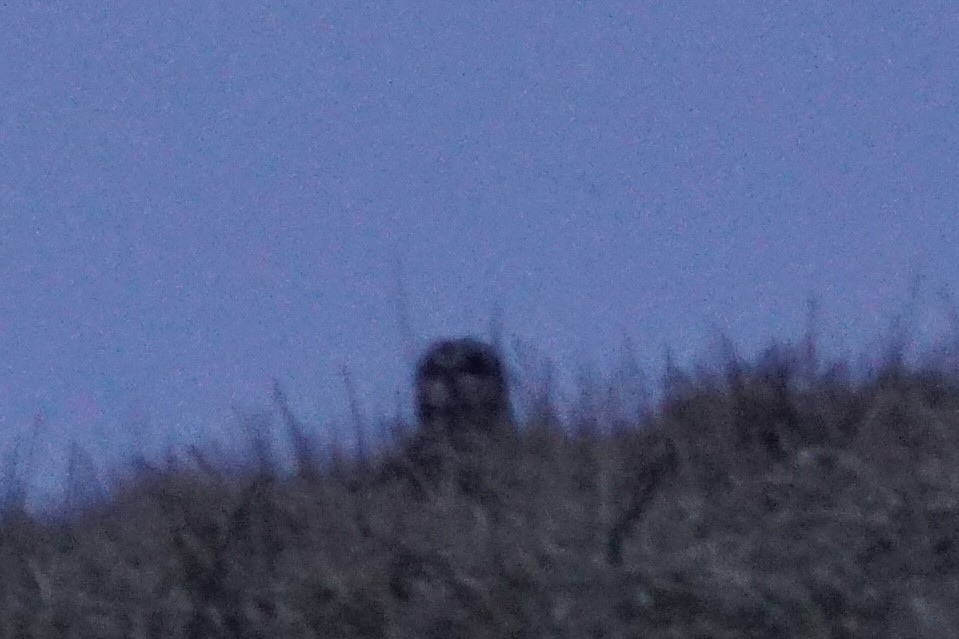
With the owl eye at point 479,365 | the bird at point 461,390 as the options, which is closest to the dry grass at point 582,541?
the bird at point 461,390

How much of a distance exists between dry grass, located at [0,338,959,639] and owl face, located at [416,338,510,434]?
27.8 inches

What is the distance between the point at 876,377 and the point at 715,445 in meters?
1.08

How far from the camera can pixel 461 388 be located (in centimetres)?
897

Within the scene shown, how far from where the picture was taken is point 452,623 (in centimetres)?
631

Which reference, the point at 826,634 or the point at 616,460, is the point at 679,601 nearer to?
the point at 826,634

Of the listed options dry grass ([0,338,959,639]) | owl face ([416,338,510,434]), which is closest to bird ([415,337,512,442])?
owl face ([416,338,510,434])

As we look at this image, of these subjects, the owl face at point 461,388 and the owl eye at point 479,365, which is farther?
the owl eye at point 479,365

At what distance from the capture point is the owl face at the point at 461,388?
28.2ft

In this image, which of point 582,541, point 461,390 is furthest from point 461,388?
point 582,541

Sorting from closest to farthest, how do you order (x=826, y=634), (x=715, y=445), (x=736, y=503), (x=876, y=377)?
(x=826, y=634), (x=736, y=503), (x=715, y=445), (x=876, y=377)

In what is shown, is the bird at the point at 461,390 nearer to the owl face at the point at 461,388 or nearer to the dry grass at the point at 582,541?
the owl face at the point at 461,388

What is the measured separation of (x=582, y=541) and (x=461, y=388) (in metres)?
2.54

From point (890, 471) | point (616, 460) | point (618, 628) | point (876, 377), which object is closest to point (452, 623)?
point (618, 628)

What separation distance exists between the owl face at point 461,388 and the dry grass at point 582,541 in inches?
27.8
